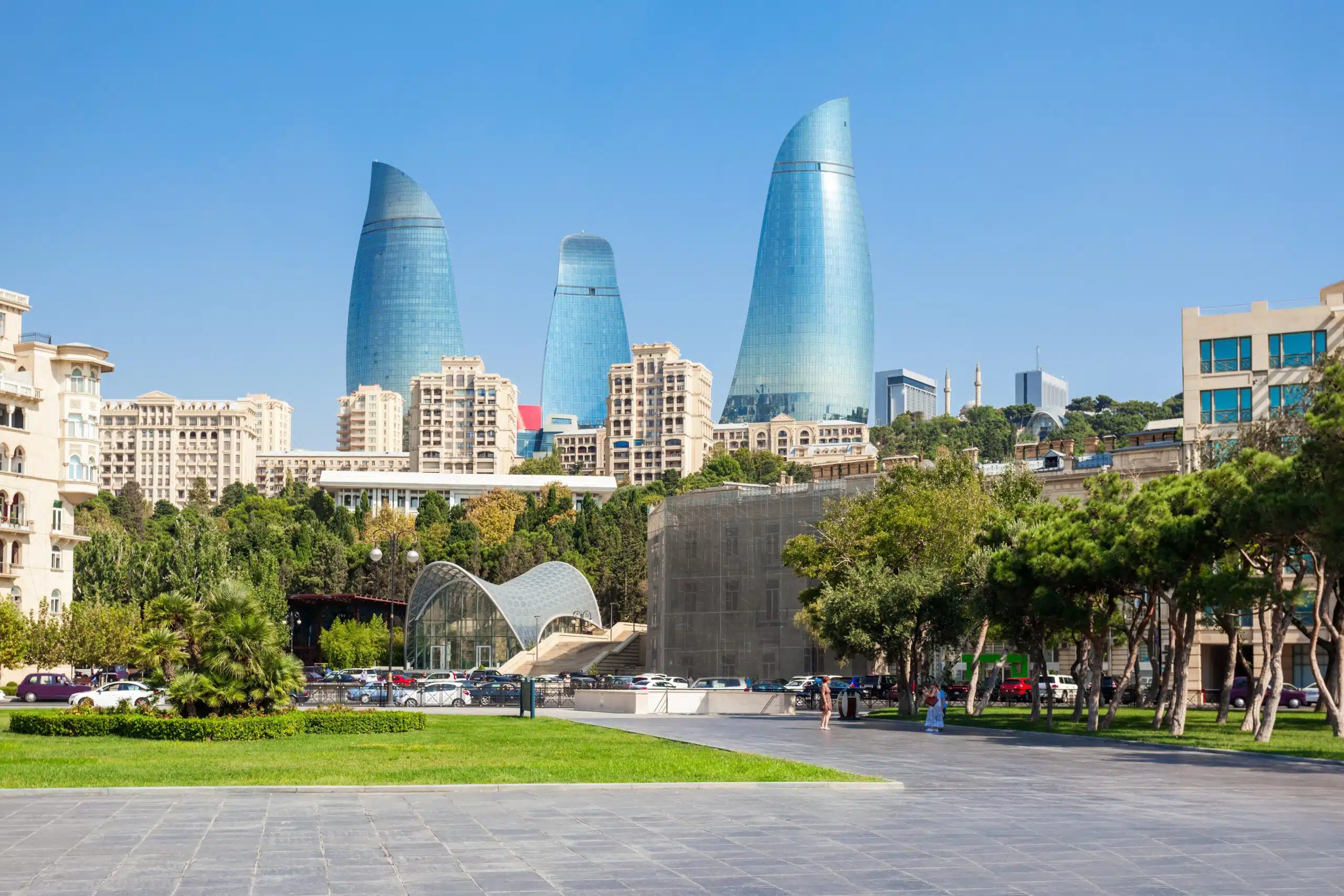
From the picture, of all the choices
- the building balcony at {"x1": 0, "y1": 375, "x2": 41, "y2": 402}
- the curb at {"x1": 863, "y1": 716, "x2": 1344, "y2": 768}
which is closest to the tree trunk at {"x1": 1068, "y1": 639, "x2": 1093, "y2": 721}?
the curb at {"x1": 863, "y1": 716, "x2": 1344, "y2": 768}

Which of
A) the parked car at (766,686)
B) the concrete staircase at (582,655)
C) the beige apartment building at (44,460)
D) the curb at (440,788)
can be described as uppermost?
the beige apartment building at (44,460)

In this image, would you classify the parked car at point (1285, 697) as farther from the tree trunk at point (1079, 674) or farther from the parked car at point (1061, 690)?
the tree trunk at point (1079, 674)

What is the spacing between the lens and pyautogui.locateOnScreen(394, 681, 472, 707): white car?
57250 mm

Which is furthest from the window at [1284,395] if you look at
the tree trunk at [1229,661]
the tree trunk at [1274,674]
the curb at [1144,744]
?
the curb at [1144,744]

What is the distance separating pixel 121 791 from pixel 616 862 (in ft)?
31.7

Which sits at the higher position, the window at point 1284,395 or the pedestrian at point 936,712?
the window at point 1284,395

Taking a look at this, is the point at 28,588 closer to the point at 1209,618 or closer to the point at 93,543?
the point at 93,543

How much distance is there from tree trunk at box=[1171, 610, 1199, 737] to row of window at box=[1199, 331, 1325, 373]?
30344 millimetres

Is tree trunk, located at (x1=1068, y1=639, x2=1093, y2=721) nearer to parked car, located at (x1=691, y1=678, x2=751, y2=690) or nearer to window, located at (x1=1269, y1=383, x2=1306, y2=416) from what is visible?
window, located at (x1=1269, y1=383, x2=1306, y2=416)

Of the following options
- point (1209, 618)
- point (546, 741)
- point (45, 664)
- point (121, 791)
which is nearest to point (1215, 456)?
point (1209, 618)

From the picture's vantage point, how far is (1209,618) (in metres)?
46.1

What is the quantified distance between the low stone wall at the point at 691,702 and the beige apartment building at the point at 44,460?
32637 mm

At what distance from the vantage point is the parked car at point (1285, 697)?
6228 cm

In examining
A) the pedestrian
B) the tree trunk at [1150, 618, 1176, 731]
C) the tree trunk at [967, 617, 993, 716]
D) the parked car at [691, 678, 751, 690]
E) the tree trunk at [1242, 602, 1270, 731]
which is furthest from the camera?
the parked car at [691, 678, 751, 690]
